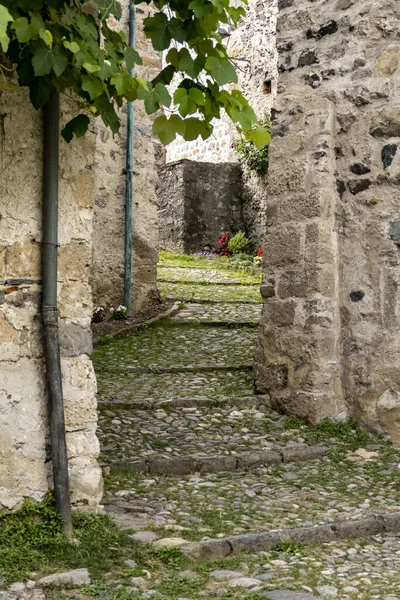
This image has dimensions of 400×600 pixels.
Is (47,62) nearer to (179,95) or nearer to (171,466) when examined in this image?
(179,95)

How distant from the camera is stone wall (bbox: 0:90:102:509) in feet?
11.2

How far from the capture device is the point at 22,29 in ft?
9.35

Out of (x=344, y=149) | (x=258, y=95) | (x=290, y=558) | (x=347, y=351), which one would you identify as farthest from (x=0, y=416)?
(x=258, y=95)

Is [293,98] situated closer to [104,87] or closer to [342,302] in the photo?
[342,302]

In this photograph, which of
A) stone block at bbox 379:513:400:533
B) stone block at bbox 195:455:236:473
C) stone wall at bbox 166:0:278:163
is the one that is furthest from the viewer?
stone wall at bbox 166:0:278:163

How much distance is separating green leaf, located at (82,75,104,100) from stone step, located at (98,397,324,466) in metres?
2.23

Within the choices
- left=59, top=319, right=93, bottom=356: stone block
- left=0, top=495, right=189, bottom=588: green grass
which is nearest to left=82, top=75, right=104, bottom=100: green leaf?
left=59, top=319, right=93, bottom=356: stone block

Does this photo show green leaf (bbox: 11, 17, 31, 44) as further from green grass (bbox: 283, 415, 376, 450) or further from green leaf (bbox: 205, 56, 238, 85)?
green grass (bbox: 283, 415, 376, 450)

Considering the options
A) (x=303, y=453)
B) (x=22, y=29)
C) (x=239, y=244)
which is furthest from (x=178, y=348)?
(x=239, y=244)

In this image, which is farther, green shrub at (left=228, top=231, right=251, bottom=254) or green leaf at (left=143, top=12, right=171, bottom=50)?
green shrub at (left=228, top=231, right=251, bottom=254)

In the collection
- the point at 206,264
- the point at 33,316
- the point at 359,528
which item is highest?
the point at 206,264

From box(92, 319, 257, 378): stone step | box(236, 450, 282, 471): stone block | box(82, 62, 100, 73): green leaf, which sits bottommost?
box(236, 450, 282, 471): stone block

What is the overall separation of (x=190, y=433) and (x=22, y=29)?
10.1 ft

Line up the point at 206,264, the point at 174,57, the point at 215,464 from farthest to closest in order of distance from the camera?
the point at 206,264
the point at 215,464
the point at 174,57
